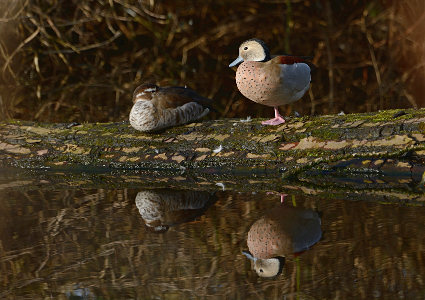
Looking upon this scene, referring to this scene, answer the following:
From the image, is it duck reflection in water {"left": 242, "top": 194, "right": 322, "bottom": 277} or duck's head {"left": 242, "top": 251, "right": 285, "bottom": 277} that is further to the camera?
duck reflection in water {"left": 242, "top": 194, "right": 322, "bottom": 277}

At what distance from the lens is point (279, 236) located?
3.50 meters

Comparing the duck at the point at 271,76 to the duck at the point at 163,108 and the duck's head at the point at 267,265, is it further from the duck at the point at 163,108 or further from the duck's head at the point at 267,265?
the duck's head at the point at 267,265

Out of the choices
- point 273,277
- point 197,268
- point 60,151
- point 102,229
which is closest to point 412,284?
point 273,277

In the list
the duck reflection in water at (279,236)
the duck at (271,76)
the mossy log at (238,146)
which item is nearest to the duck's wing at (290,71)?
the duck at (271,76)

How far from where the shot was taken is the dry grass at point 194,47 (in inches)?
378

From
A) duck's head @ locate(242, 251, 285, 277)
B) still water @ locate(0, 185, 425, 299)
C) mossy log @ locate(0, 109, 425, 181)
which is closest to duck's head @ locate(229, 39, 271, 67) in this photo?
mossy log @ locate(0, 109, 425, 181)

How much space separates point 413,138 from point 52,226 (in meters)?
2.34

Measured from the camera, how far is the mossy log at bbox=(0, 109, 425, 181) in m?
4.76

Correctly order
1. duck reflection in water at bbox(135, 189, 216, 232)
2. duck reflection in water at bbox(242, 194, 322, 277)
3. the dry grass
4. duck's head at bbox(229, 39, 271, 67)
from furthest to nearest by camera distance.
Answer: the dry grass < duck's head at bbox(229, 39, 271, 67) < duck reflection in water at bbox(135, 189, 216, 232) < duck reflection in water at bbox(242, 194, 322, 277)

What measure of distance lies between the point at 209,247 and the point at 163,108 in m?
2.41

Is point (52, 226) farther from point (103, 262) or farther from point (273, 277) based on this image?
point (273, 277)

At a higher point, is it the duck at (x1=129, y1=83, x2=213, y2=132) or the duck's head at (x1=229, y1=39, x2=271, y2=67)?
the duck's head at (x1=229, y1=39, x2=271, y2=67)

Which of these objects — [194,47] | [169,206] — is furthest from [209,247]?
[194,47]

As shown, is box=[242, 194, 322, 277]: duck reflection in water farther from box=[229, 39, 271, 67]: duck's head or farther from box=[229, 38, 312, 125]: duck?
box=[229, 39, 271, 67]: duck's head
